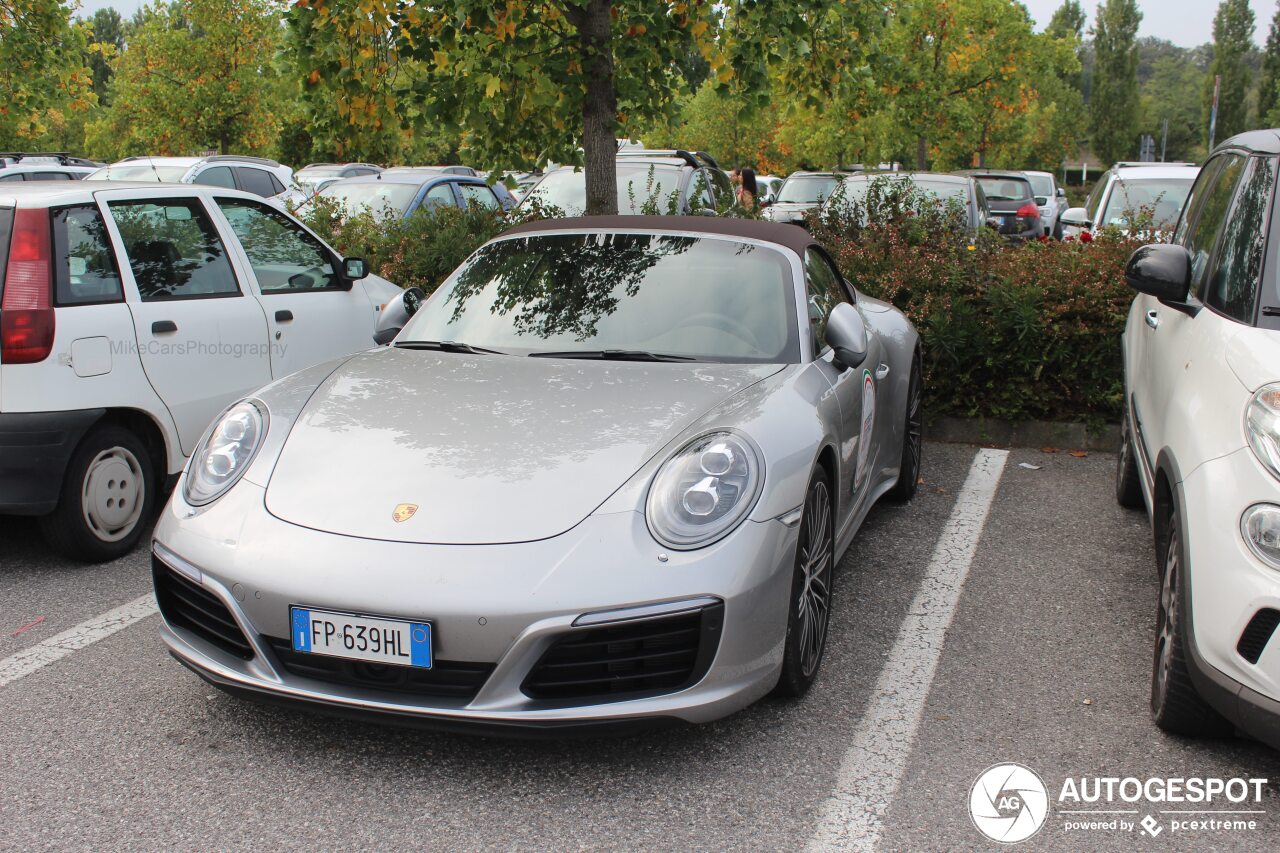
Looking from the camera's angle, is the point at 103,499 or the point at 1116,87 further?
the point at 1116,87

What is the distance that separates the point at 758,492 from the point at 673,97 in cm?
607

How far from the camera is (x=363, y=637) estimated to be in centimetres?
295

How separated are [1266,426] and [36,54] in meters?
14.0

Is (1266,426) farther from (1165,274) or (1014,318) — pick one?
(1014,318)

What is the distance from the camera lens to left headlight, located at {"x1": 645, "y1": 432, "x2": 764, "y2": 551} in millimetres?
3088

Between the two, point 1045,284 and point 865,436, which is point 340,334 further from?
point 1045,284

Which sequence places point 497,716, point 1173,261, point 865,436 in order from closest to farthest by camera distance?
point 497,716
point 1173,261
point 865,436

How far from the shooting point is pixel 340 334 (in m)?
6.14

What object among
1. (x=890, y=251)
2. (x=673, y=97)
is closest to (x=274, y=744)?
(x=890, y=251)

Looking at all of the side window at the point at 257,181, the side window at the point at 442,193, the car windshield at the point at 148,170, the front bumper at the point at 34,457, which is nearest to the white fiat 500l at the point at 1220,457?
the front bumper at the point at 34,457

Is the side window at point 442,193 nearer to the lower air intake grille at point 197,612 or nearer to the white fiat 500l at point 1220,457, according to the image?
the white fiat 500l at point 1220,457

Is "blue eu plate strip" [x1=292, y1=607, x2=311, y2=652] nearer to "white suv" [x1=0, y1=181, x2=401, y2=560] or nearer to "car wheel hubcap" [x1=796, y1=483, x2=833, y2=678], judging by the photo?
"car wheel hubcap" [x1=796, y1=483, x2=833, y2=678]

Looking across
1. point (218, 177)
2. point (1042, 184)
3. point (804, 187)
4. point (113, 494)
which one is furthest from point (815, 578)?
point (1042, 184)

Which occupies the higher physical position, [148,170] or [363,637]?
[148,170]
